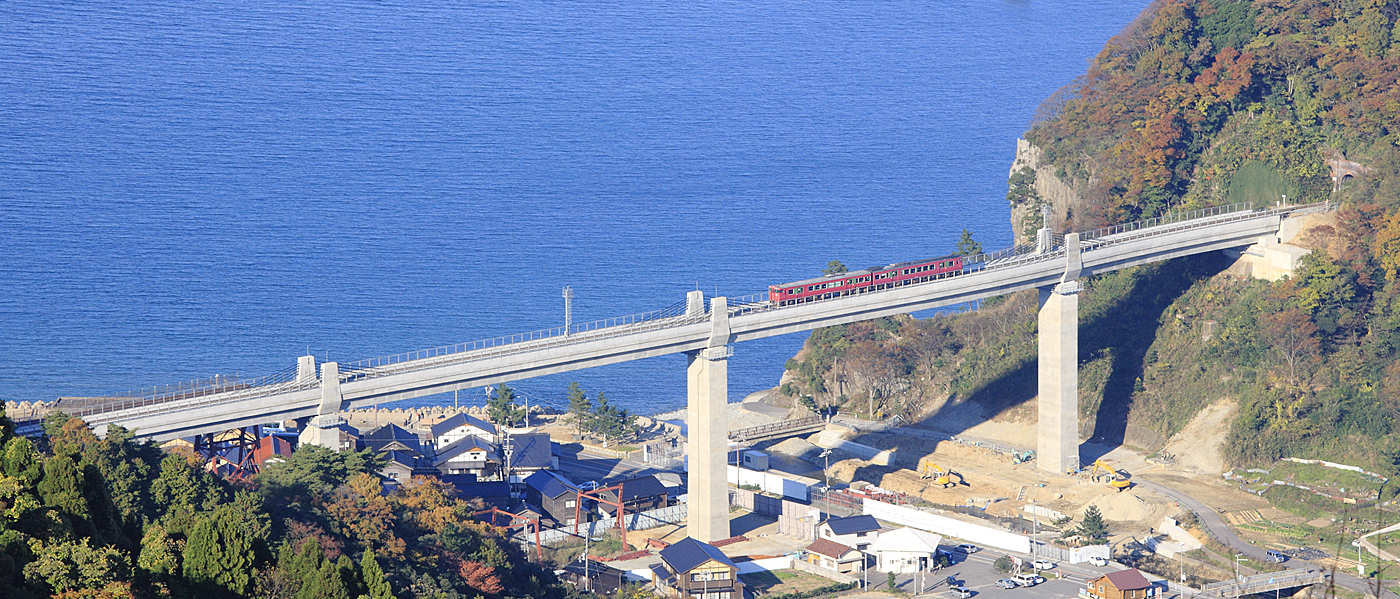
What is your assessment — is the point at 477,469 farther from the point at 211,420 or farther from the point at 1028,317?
the point at 1028,317

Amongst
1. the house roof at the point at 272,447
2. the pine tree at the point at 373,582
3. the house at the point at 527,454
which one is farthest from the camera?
the house at the point at 527,454

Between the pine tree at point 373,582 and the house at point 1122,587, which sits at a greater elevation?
the house at point 1122,587

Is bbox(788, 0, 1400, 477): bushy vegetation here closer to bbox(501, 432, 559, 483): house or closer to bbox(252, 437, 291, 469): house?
bbox(501, 432, 559, 483): house

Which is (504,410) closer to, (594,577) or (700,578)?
(594,577)

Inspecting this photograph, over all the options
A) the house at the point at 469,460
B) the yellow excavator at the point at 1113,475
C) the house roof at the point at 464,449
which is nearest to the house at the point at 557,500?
the house at the point at 469,460

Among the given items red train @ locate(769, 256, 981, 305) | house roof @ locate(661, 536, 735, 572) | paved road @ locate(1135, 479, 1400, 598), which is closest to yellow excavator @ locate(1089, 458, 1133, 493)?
paved road @ locate(1135, 479, 1400, 598)

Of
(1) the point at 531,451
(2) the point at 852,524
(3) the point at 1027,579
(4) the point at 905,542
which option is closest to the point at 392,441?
(1) the point at 531,451

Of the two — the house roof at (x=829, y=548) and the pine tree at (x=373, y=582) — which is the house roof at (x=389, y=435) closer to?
the house roof at (x=829, y=548)
